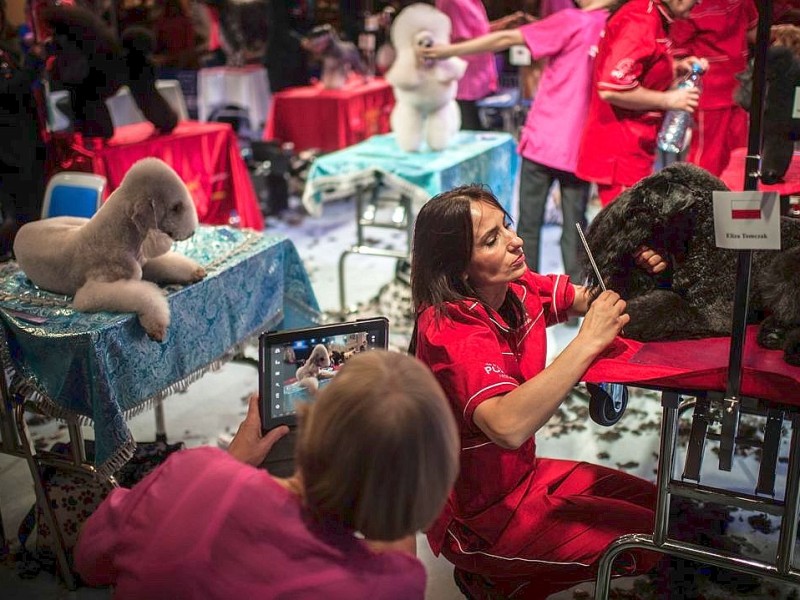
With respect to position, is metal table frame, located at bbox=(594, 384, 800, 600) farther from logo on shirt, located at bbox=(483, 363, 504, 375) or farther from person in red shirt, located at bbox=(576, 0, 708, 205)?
person in red shirt, located at bbox=(576, 0, 708, 205)

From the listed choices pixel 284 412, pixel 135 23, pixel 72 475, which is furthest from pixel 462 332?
pixel 135 23

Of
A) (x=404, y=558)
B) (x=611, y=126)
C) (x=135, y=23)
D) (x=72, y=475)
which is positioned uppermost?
(x=135, y=23)

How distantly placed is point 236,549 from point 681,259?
3.46ft

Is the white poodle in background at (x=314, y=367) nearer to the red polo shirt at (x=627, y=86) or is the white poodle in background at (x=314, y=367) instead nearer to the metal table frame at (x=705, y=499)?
the metal table frame at (x=705, y=499)

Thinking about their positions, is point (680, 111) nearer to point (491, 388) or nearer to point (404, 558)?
point (491, 388)

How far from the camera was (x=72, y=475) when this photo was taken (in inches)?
77.4

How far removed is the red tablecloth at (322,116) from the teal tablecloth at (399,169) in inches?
47.9

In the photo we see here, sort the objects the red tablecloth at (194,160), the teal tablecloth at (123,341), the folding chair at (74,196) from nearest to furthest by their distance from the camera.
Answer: the teal tablecloth at (123,341), the folding chair at (74,196), the red tablecloth at (194,160)

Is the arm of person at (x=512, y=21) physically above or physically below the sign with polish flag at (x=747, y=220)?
above

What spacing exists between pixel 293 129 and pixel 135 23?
161 cm

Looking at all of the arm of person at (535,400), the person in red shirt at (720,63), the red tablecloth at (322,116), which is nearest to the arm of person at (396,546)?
the arm of person at (535,400)

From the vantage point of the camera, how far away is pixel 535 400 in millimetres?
1306

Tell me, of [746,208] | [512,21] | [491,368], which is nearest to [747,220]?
[746,208]

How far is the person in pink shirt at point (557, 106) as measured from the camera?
2975mm
